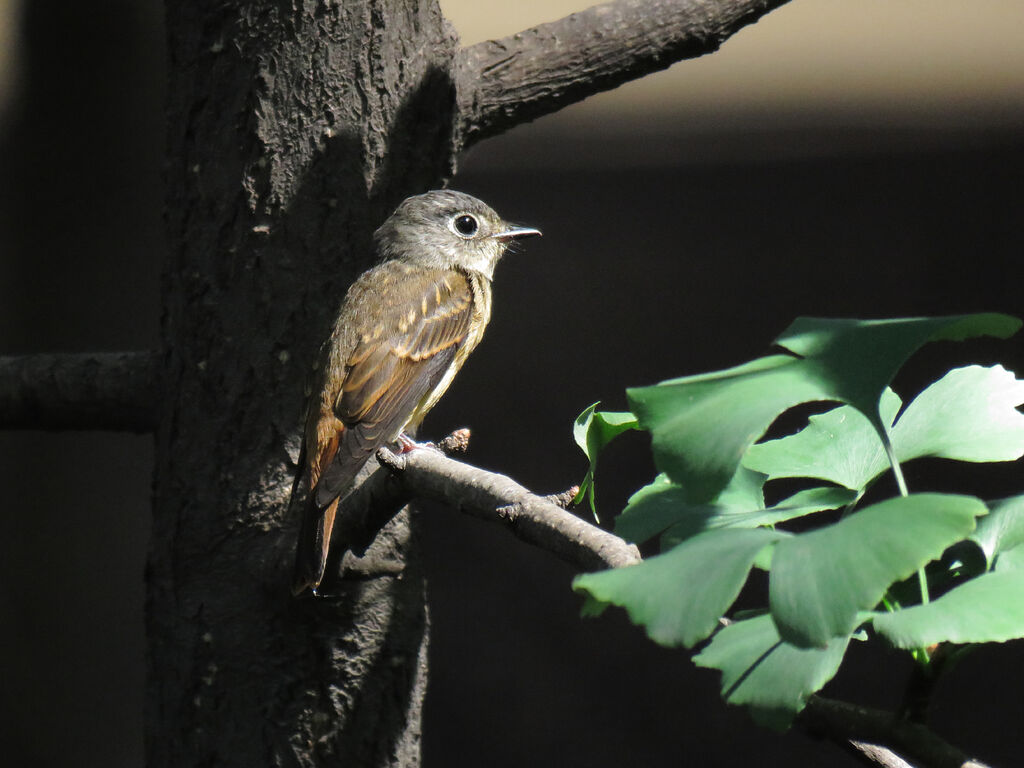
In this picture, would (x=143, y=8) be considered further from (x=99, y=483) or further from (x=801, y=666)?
(x=801, y=666)

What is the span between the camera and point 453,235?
11.8 ft

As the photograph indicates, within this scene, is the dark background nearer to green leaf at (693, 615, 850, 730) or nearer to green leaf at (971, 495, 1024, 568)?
green leaf at (971, 495, 1024, 568)

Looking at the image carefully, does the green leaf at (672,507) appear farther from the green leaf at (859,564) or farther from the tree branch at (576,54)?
the tree branch at (576,54)

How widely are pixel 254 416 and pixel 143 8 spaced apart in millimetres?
2375

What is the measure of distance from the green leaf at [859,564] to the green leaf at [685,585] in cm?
4

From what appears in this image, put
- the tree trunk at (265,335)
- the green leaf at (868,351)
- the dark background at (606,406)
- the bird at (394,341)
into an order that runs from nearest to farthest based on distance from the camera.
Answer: the green leaf at (868,351) → the tree trunk at (265,335) → the bird at (394,341) → the dark background at (606,406)

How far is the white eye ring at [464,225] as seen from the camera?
3562 millimetres

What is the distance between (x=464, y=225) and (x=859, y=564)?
2921 mm

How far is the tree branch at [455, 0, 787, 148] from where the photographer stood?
2533 millimetres

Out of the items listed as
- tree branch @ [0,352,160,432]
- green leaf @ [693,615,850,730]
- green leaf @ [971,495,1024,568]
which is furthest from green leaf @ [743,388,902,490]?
tree branch @ [0,352,160,432]

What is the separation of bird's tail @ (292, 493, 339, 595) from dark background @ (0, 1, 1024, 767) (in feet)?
8.56

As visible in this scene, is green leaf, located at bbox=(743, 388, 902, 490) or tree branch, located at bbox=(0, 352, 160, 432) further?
tree branch, located at bbox=(0, 352, 160, 432)

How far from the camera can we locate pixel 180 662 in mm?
2375

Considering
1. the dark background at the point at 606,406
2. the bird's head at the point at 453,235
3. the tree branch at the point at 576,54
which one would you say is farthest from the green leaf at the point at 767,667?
the dark background at the point at 606,406
